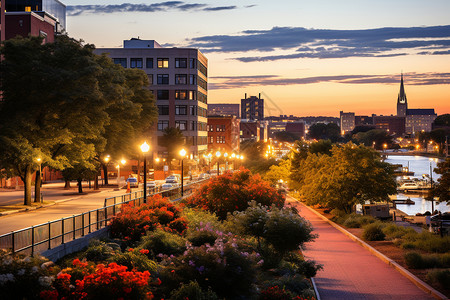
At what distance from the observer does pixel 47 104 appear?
45.7m

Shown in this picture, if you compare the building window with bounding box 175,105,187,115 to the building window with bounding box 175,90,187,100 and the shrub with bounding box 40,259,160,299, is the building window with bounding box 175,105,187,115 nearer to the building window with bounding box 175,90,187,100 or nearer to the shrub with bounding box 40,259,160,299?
the building window with bounding box 175,90,187,100

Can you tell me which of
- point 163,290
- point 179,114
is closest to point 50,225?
point 163,290

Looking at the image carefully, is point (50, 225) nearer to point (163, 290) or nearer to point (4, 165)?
point (163, 290)

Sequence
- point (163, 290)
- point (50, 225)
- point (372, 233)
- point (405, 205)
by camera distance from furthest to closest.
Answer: point (405, 205) < point (372, 233) < point (50, 225) < point (163, 290)

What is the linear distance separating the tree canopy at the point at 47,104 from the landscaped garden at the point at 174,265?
16.7 meters

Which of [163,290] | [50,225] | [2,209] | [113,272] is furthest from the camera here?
[2,209]

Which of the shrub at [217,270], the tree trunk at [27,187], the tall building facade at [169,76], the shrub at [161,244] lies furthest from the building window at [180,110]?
the shrub at [217,270]

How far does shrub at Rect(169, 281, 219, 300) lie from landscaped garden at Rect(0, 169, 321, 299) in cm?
3

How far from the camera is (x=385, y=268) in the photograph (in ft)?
87.0

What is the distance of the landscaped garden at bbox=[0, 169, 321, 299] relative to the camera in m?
13.8

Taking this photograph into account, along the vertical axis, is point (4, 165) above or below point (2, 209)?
above

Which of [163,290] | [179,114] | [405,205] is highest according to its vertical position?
[179,114]

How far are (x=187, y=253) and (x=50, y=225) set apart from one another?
24.0 feet

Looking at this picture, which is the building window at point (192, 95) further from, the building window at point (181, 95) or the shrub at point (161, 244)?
the shrub at point (161, 244)
